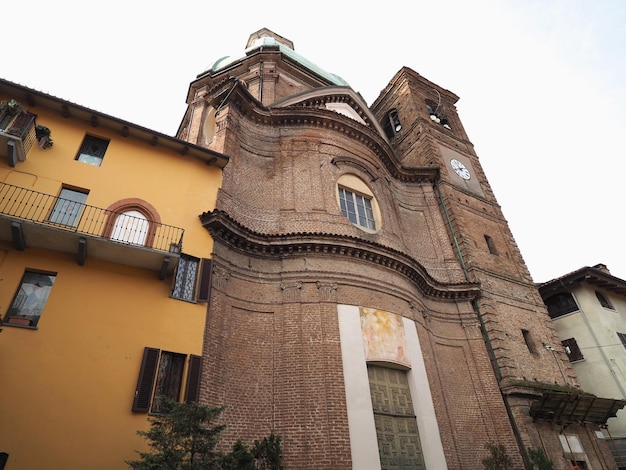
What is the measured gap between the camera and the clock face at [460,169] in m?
22.2

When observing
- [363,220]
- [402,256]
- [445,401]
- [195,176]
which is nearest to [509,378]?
[445,401]

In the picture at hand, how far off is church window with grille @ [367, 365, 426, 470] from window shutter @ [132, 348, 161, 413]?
6.08 metres

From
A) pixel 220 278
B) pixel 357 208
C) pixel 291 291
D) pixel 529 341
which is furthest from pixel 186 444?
pixel 529 341

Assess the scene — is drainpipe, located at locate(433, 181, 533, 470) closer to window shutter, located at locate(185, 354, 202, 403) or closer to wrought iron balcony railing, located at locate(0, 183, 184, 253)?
window shutter, located at locate(185, 354, 202, 403)

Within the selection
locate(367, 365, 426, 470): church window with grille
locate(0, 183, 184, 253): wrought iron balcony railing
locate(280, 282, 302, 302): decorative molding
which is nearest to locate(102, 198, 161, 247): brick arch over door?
locate(0, 183, 184, 253): wrought iron balcony railing

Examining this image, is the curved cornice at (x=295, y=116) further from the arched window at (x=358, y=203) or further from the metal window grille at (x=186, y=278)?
the metal window grille at (x=186, y=278)

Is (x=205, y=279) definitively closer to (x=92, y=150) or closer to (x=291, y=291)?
(x=291, y=291)

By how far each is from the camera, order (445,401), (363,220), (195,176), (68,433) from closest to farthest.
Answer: (68,433), (195,176), (445,401), (363,220)

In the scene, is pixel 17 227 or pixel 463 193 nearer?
pixel 17 227

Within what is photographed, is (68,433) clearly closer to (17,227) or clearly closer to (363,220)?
(17,227)

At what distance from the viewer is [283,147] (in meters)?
15.9

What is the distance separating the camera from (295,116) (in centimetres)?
1642

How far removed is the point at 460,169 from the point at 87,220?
761 inches

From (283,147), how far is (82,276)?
929 centimetres
